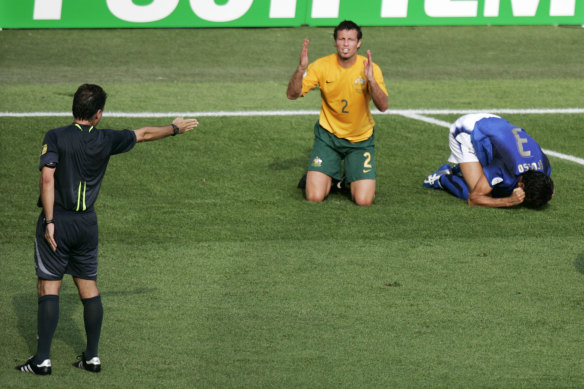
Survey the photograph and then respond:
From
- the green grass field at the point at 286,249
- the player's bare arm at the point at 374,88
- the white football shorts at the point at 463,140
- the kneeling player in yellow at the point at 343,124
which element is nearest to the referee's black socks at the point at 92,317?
the green grass field at the point at 286,249

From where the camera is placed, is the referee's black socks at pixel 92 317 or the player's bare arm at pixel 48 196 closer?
the player's bare arm at pixel 48 196

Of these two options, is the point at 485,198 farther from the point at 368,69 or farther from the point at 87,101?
the point at 87,101

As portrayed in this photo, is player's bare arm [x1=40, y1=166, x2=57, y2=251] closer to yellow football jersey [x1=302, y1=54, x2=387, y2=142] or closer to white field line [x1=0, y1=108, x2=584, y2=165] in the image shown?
yellow football jersey [x1=302, y1=54, x2=387, y2=142]

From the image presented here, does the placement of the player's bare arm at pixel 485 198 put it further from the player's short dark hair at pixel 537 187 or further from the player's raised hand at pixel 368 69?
the player's raised hand at pixel 368 69

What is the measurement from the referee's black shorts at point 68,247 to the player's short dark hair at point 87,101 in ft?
1.98

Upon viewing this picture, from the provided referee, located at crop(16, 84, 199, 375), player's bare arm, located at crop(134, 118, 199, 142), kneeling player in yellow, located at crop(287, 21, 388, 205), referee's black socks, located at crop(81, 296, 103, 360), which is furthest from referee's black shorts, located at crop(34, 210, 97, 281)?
kneeling player in yellow, located at crop(287, 21, 388, 205)

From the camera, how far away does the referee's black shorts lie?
578 cm

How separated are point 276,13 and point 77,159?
40.7ft

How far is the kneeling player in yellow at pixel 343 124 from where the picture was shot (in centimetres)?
1004

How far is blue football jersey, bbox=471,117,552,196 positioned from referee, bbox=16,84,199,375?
5.10 m

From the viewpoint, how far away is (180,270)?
8.12 meters

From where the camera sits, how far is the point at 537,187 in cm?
969

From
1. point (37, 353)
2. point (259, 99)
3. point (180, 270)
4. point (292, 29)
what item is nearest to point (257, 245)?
point (180, 270)

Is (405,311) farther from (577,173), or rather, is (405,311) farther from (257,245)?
(577,173)
